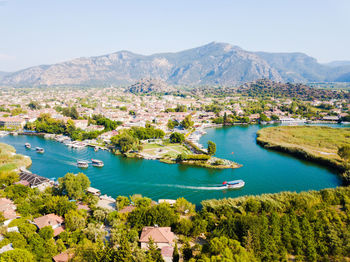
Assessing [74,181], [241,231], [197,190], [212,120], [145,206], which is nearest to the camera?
[241,231]

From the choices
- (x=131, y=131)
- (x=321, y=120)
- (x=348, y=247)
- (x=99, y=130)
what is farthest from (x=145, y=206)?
→ (x=321, y=120)

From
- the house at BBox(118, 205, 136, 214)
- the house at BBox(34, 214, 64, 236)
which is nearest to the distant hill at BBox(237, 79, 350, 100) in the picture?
the house at BBox(118, 205, 136, 214)

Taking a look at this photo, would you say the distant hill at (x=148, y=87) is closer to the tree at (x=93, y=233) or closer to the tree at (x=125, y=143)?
the tree at (x=125, y=143)

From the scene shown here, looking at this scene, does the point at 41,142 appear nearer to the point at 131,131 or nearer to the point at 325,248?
the point at 131,131

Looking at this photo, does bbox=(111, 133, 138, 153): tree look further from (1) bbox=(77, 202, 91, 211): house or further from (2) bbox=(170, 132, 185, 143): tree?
(1) bbox=(77, 202, 91, 211): house

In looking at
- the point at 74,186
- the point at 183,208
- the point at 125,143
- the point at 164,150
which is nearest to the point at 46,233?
the point at 74,186
